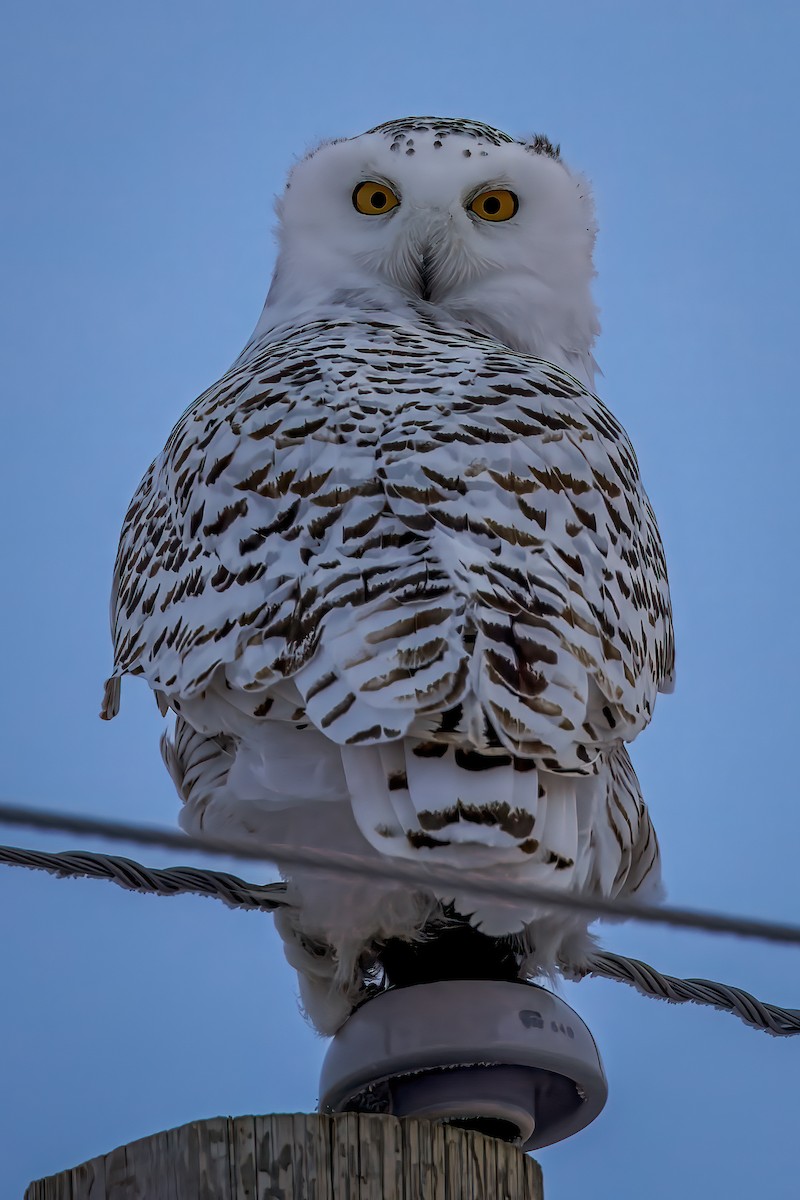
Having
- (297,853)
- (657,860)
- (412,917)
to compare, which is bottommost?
(297,853)

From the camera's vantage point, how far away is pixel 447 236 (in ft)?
13.3

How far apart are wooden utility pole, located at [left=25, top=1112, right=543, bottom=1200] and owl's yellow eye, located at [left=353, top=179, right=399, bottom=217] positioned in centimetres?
272

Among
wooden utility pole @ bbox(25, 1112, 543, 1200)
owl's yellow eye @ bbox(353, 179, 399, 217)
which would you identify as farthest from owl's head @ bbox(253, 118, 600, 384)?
wooden utility pole @ bbox(25, 1112, 543, 1200)

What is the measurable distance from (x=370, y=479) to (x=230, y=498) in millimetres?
313

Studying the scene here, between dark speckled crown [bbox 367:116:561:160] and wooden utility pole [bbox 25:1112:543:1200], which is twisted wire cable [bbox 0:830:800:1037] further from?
dark speckled crown [bbox 367:116:561:160]

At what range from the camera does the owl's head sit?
406 cm

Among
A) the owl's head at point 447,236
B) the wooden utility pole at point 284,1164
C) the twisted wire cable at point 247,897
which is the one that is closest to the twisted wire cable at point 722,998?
the twisted wire cable at point 247,897

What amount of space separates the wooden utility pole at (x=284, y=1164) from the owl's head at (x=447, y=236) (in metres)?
2.40

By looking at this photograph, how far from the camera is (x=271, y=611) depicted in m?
2.84

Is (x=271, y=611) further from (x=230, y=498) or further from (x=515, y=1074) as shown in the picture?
(x=515, y=1074)

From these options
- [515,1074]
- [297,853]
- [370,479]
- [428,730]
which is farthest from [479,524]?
[297,853]

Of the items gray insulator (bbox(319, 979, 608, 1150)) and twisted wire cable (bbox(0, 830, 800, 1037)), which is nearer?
twisted wire cable (bbox(0, 830, 800, 1037))

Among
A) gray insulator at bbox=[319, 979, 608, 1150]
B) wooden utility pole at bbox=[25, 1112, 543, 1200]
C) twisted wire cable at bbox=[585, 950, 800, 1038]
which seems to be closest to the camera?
wooden utility pole at bbox=[25, 1112, 543, 1200]

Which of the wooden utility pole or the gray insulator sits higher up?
the gray insulator
